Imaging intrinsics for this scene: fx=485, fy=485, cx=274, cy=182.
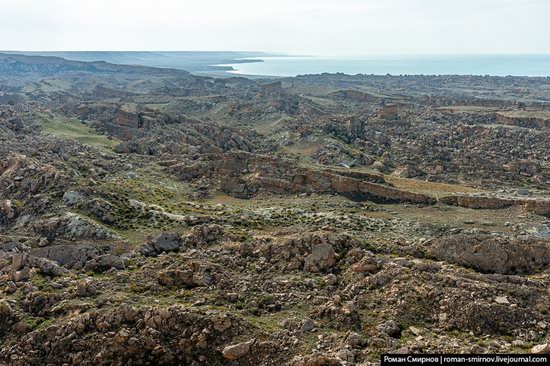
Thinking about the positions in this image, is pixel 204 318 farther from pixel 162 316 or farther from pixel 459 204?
pixel 459 204

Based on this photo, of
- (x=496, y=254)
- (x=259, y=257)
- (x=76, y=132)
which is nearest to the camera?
(x=496, y=254)

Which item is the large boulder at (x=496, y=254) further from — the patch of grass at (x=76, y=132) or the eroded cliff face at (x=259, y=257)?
the patch of grass at (x=76, y=132)

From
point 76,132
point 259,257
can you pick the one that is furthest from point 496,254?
point 76,132

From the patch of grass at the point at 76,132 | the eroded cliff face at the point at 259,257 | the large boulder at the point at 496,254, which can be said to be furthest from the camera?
the patch of grass at the point at 76,132

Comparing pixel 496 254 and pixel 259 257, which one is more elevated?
pixel 496 254

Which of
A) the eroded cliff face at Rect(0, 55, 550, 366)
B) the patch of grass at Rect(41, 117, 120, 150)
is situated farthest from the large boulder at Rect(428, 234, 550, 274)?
the patch of grass at Rect(41, 117, 120, 150)

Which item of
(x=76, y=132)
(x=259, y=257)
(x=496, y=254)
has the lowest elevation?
(x=76, y=132)

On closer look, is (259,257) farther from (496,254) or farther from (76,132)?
(76,132)

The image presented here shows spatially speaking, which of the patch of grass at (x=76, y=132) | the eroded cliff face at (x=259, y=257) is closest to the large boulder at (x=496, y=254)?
the eroded cliff face at (x=259, y=257)

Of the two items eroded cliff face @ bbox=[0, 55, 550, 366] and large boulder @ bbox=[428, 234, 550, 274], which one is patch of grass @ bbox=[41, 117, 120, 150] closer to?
eroded cliff face @ bbox=[0, 55, 550, 366]

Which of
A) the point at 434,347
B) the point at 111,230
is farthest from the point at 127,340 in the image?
the point at 111,230

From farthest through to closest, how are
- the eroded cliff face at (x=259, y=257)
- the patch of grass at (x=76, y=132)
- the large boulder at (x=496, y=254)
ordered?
1. the patch of grass at (x=76, y=132)
2. the large boulder at (x=496, y=254)
3. the eroded cliff face at (x=259, y=257)

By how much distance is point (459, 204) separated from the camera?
1228 inches

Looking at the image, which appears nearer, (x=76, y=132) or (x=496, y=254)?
(x=496, y=254)
